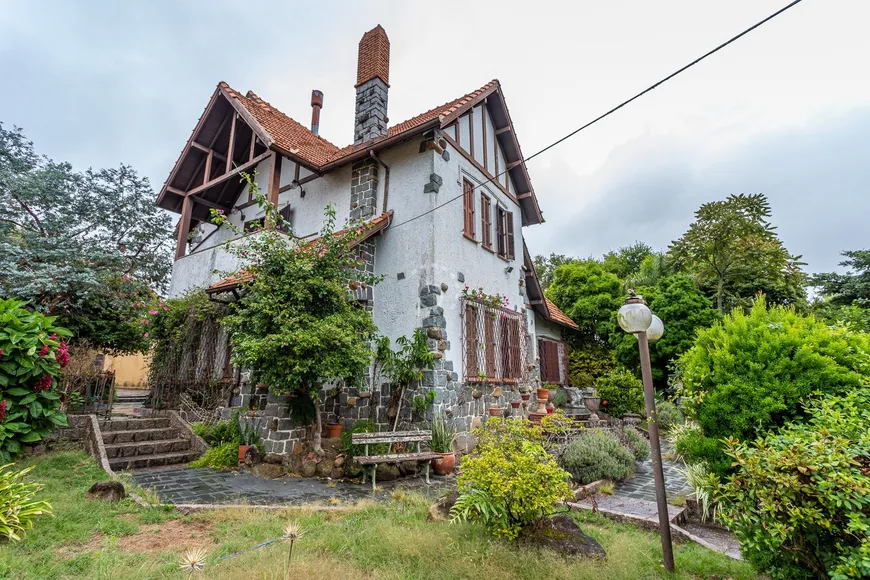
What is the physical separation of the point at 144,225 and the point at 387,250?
27.2 ft

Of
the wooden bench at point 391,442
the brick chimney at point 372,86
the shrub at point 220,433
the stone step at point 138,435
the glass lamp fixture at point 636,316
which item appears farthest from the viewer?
the brick chimney at point 372,86

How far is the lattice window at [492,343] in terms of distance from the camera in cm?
886

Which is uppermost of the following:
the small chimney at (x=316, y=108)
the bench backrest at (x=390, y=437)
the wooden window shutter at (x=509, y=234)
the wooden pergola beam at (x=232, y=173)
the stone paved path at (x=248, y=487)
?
the small chimney at (x=316, y=108)

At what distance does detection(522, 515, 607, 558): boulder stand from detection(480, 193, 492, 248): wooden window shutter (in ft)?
23.5

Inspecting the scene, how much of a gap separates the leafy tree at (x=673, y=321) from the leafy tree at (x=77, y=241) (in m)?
15.3

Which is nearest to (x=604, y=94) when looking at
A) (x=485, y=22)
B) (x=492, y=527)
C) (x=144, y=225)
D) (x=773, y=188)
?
(x=485, y=22)

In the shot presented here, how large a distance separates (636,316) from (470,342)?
5003 millimetres

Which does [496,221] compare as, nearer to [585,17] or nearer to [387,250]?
[387,250]

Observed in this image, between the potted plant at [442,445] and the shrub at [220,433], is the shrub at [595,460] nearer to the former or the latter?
the potted plant at [442,445]

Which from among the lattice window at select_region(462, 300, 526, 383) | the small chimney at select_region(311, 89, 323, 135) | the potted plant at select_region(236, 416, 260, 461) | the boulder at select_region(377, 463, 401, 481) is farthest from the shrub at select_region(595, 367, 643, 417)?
the small chimney at select_region(311, 89, 323, 135)

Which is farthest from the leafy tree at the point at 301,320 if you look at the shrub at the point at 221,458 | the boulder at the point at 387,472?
the shrub at the point at 221,458

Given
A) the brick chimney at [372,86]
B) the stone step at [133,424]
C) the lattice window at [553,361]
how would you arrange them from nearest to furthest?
the stone step at [133,424] → the brick chimney at [372,86] → the lattice window at [553,361]

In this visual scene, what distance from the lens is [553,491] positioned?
3.64 metres

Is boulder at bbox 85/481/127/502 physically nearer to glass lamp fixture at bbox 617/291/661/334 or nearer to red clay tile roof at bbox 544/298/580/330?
glass lamp fixture at bbox 617/291/661/334
